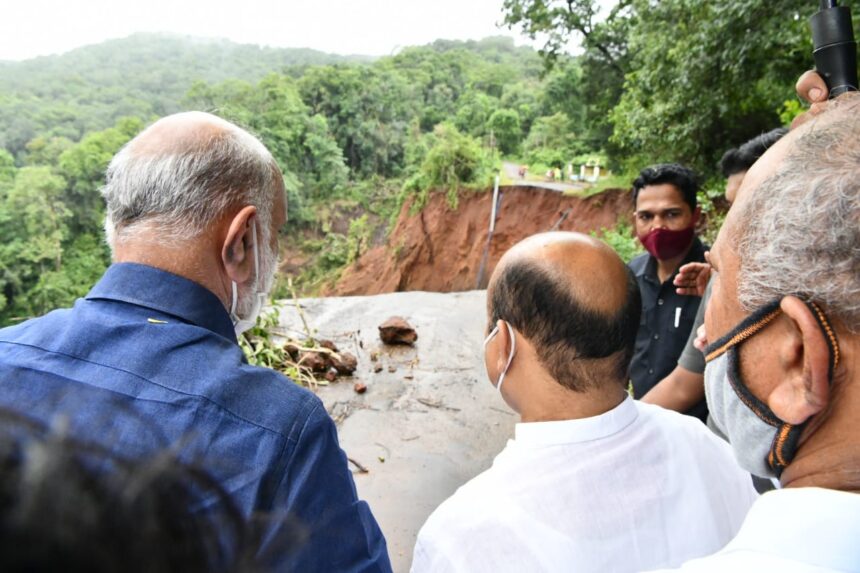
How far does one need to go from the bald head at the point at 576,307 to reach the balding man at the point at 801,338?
1.44 ft

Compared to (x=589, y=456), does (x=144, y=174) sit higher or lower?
higher

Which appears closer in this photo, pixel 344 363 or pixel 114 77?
pixel 344 363

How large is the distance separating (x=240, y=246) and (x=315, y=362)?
3500mm

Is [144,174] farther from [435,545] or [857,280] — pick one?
[857,280]

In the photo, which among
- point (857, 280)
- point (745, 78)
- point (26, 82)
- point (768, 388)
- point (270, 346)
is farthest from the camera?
point (26, 82)

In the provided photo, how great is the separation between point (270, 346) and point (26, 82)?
74402mm

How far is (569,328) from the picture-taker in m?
1.35

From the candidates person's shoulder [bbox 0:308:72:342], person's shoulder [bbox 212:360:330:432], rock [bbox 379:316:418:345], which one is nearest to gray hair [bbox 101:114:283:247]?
person's shoulder [bbox 0:308:72:342]

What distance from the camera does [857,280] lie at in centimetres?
70

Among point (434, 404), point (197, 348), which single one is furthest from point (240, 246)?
point (434, 404)

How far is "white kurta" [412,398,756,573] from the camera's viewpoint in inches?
44.4

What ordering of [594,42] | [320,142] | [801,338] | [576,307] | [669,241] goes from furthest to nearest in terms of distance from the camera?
[320,142] < [594,42] < [669,241] < [576,307] < [801,338]

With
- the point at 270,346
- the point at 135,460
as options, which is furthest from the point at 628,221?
the point at 135,460

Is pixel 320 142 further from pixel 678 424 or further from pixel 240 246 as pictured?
pixel 678 424
